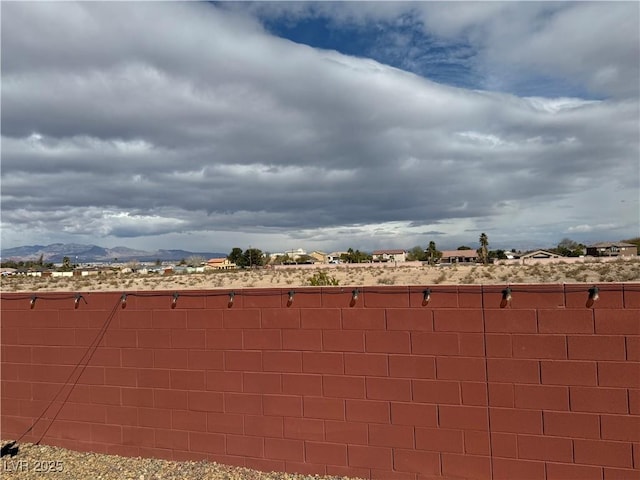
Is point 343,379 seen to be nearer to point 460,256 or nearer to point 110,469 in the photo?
point 110,469

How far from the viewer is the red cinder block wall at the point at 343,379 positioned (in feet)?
15.1

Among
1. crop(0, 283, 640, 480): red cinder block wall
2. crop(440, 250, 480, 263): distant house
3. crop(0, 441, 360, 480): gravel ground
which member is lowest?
crop(0, 441, 360, 480): gravel ground

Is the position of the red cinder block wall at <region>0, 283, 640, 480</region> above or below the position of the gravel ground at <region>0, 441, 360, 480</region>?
above

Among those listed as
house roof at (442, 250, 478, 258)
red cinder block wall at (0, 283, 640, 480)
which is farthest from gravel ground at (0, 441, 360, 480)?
house roof at (442, 250, 478, 258)

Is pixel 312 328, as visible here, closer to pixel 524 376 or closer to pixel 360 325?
pixel 360 325

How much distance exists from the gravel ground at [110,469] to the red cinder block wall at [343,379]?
13cm

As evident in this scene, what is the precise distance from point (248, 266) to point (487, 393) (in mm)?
77603

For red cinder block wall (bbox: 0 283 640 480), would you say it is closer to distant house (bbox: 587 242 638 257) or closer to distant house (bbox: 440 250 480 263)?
distant house (bbox: 587 242 638 257)

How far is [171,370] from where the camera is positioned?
601cm

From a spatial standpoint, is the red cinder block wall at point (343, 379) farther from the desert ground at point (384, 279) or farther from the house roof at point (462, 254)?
the house roof at point (462, 254)

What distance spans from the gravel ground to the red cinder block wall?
0.13 m

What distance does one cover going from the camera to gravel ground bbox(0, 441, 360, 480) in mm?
5398

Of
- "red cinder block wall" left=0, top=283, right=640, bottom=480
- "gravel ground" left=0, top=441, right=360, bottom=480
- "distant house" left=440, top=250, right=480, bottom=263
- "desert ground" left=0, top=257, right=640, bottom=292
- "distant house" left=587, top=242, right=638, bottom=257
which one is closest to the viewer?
"red cinder block wall" left=0, top=283, right=640, bottom=480

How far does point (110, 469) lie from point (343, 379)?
2797 mm
